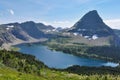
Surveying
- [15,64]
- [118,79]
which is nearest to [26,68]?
[15,64]

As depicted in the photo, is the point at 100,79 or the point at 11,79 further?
the point at 100,79

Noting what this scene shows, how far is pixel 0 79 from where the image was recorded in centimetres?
7050

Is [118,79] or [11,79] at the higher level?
[11,79]

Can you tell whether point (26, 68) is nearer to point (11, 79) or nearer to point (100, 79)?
point (100, 79)

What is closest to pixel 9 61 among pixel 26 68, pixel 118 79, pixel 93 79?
pixel 26 68

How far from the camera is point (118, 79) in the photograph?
7800 inches

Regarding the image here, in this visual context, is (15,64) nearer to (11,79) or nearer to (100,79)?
(100,79)

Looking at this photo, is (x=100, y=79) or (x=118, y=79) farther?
(x=118, y=79)

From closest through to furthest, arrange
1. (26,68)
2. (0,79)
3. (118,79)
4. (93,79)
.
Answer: (0,79) < (26,68) < (93,79) < (118,79)

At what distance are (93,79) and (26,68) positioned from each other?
4647cm

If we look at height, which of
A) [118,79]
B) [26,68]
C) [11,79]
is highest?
[11,79]

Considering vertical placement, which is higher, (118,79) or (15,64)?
(15,64)

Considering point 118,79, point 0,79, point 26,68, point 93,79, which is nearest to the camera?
point 0,79

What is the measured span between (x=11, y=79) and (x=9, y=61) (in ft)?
368
